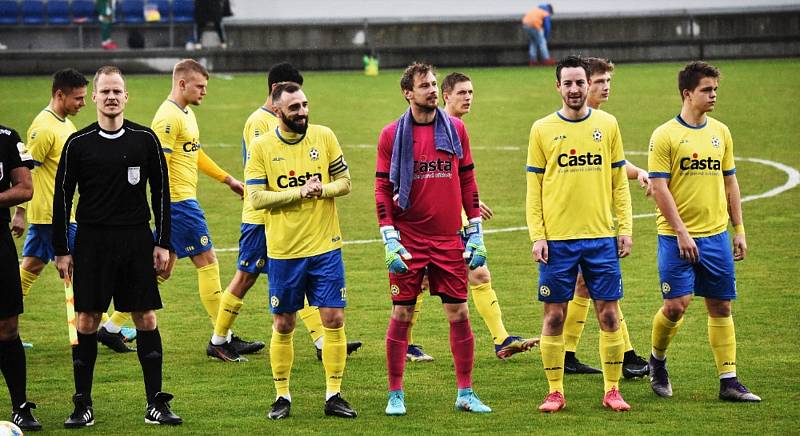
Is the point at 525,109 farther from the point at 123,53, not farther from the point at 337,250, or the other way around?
the point at 337,250

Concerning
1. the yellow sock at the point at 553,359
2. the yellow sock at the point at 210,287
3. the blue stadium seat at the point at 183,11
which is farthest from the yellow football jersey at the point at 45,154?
the blue stadium seat at the point at 183,11

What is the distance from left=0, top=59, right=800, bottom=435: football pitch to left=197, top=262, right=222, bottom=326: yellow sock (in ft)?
1.26

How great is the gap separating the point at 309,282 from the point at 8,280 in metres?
2.02

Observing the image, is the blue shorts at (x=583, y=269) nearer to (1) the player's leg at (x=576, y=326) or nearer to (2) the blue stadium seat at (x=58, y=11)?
(1) the player's leg at (x=576, y=326)

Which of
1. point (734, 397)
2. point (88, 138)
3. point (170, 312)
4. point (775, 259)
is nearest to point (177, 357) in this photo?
point (170, 312)

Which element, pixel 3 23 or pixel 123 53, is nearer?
pixel 123 53

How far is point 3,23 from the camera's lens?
40.4 metres

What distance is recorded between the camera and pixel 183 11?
40.7 metres

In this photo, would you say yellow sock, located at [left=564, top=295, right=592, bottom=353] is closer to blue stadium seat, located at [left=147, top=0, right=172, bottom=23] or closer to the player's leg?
the player's leg

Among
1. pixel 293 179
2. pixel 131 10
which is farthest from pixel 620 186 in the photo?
pixel 131 10

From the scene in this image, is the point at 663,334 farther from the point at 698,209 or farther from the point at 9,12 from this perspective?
the point at 9,12

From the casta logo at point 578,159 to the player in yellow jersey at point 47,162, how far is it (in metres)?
4.34

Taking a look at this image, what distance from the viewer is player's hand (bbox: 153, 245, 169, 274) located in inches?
343

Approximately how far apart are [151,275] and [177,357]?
2.46m
